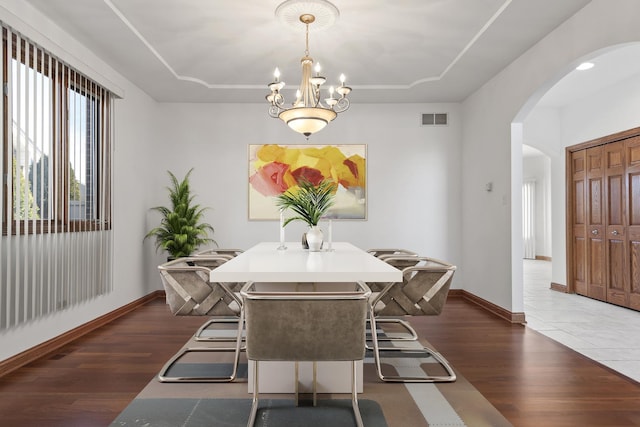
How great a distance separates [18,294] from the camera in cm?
302

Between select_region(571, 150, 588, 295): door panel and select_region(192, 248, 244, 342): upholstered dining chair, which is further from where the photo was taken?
select_region(571, 150, 588, 295): door panel

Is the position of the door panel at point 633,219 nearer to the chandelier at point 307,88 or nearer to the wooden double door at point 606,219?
the wooden double door at point 606,219

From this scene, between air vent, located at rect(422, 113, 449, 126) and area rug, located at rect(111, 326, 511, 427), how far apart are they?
393cm

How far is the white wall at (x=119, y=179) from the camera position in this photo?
314 cm

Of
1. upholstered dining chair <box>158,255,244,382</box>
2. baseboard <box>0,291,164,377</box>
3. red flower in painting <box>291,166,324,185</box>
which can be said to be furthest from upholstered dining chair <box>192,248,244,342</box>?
red flower in painting <box>291,166,324,185</box>

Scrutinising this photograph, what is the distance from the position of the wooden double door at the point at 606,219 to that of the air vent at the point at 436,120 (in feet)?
6.14

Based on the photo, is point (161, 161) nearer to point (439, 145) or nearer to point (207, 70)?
point (207, 70)

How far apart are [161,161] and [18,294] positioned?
10.3ft

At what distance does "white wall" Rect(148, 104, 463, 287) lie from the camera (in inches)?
233

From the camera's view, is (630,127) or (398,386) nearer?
(398,386)

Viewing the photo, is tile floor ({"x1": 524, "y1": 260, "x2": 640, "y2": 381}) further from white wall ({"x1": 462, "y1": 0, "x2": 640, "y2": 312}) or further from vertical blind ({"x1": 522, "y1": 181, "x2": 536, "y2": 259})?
vertical blind ({"x1": 522, "y1": 181, "x2": 536, "y2": 259})

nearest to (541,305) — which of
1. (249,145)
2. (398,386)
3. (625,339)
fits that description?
(625,339)

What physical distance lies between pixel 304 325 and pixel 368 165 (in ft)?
14.2

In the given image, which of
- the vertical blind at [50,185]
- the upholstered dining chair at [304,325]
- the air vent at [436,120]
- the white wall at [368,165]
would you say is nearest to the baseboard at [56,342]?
the vertical blind at [50,185]
